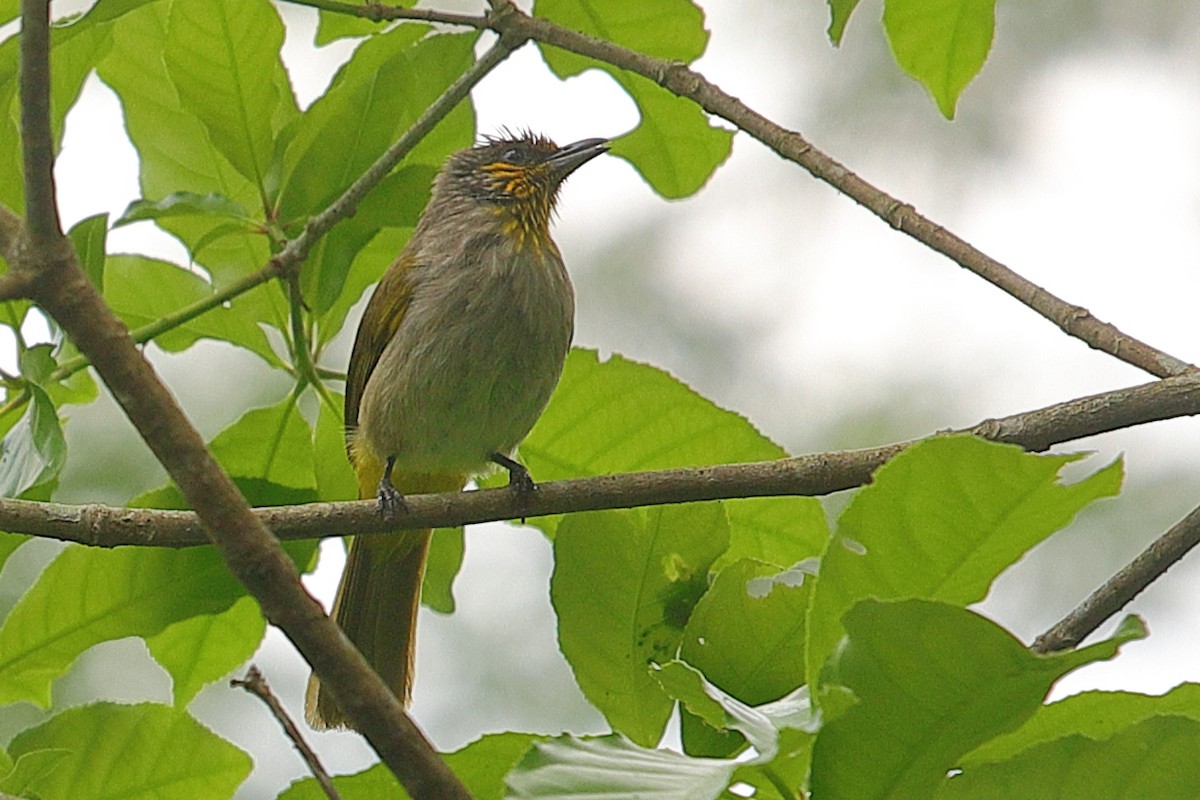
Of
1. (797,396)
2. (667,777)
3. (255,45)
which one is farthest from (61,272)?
(797,396)

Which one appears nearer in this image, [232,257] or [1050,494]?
[1050,494]

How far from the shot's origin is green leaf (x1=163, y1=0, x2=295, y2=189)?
2629 mm

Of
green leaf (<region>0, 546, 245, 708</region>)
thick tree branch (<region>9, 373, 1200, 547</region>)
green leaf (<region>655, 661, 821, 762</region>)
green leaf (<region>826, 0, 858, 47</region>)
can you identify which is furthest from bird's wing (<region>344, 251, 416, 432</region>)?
green leaf (<region>655, 661, 821, 762</region>)

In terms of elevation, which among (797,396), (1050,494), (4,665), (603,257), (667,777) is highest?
(603,257)

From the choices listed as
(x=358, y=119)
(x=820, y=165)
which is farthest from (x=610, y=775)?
(x=358, y=119)

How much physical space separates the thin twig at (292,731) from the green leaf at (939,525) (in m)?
0.59

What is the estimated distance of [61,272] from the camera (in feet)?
4.25

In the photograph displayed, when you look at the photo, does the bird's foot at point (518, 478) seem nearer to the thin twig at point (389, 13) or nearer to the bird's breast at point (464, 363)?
the bird's breast at point (464, 363)

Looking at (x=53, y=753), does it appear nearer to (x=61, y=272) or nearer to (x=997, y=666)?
(x=61, y=272)

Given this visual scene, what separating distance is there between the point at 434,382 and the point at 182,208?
1.07m

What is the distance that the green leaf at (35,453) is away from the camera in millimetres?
2004

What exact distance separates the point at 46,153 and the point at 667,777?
73 centimetres

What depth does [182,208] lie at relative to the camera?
8.13 feet

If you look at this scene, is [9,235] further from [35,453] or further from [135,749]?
[135,749]
